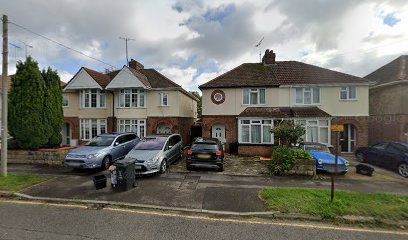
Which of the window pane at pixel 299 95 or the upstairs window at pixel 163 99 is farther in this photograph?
the upstairs window at pixel 163 99

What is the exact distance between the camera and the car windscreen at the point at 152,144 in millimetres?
11281

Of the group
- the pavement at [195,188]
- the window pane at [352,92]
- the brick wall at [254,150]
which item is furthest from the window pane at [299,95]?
the pavement at [195,188]

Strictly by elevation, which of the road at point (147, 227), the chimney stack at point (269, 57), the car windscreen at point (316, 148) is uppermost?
the chimney stack at point (269, 57)

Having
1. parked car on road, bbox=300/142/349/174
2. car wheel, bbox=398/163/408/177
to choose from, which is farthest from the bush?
car wheel, bbox=398/163/408/177

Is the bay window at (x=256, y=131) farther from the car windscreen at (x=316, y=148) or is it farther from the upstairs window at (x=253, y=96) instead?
the car windscreen at (x=316, y=148)

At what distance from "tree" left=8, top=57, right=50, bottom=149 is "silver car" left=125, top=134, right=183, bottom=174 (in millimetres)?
6779

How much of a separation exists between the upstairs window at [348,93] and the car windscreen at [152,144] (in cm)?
1398

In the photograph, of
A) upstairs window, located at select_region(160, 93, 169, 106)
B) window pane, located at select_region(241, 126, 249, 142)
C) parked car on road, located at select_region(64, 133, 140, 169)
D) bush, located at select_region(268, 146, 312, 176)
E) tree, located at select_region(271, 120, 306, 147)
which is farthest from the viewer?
upstairs window, located at select_region(160, 93, 169, 106)

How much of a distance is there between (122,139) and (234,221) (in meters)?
9.86

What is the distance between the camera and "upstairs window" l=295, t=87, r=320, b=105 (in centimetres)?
1736

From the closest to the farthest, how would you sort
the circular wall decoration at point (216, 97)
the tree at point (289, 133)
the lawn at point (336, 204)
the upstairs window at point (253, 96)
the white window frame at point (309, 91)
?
the lawn at point (336, 204) → the tree at point (289, 133) → the white window frame at point (309, 91) → the upstairs window at point (253, 96) → the circular wall decoration at point (216, 97)

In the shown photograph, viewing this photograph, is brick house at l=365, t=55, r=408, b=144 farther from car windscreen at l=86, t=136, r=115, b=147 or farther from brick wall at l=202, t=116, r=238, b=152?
car windscreen at l=86, t=136, r=115, b=147

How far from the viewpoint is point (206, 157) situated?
1096cm

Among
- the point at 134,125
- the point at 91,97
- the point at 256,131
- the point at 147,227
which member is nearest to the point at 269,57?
the point at 256,131
